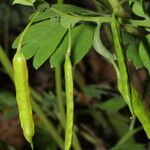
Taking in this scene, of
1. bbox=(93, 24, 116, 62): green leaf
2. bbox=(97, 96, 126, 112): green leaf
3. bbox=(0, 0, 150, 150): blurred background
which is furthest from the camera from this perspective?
bbox=(0, 0, 150, 150): blurred background

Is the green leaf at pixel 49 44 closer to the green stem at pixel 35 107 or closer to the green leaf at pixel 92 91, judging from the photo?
the green stem at pixel 35 107

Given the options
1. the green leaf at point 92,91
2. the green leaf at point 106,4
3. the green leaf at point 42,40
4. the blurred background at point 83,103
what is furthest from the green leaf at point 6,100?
the green leaf at point 106,4

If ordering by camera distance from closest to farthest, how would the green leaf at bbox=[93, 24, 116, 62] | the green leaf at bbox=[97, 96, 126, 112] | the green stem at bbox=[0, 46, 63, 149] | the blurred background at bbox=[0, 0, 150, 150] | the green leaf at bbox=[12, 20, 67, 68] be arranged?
the green leaf at bbox=[93, 24, 116, 62] < the green leaf at bbox=[12, 20, 67, 68] < the green stem at bbox=[0, 46, 63, 149] < the green leaf at bbox=[97, 96, 126, 112] < the blurred background at bbox=[0, 0, 150, 150]

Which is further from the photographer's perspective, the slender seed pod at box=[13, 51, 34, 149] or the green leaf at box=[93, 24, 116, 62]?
the green leaf at box=[93, 24, 116, 62]

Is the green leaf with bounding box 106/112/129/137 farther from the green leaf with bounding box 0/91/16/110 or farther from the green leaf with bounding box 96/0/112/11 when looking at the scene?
the green leaf with bounding box 96/0/112/11

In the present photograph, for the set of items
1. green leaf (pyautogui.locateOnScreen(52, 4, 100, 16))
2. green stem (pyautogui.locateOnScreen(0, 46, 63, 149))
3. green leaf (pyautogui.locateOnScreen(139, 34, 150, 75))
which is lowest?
green stem (pyautogui.locateOnScreen(0, 46, 63, 149))

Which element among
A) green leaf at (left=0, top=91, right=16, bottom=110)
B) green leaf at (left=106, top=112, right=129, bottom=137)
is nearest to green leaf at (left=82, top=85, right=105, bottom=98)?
green leaf at (left=106, top=112, right=129, bottom=137)

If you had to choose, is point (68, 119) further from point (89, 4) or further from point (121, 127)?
point (89, 4)

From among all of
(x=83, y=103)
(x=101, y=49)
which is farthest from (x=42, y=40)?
(x=83, y=103)

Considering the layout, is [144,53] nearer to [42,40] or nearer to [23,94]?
[42,40]
